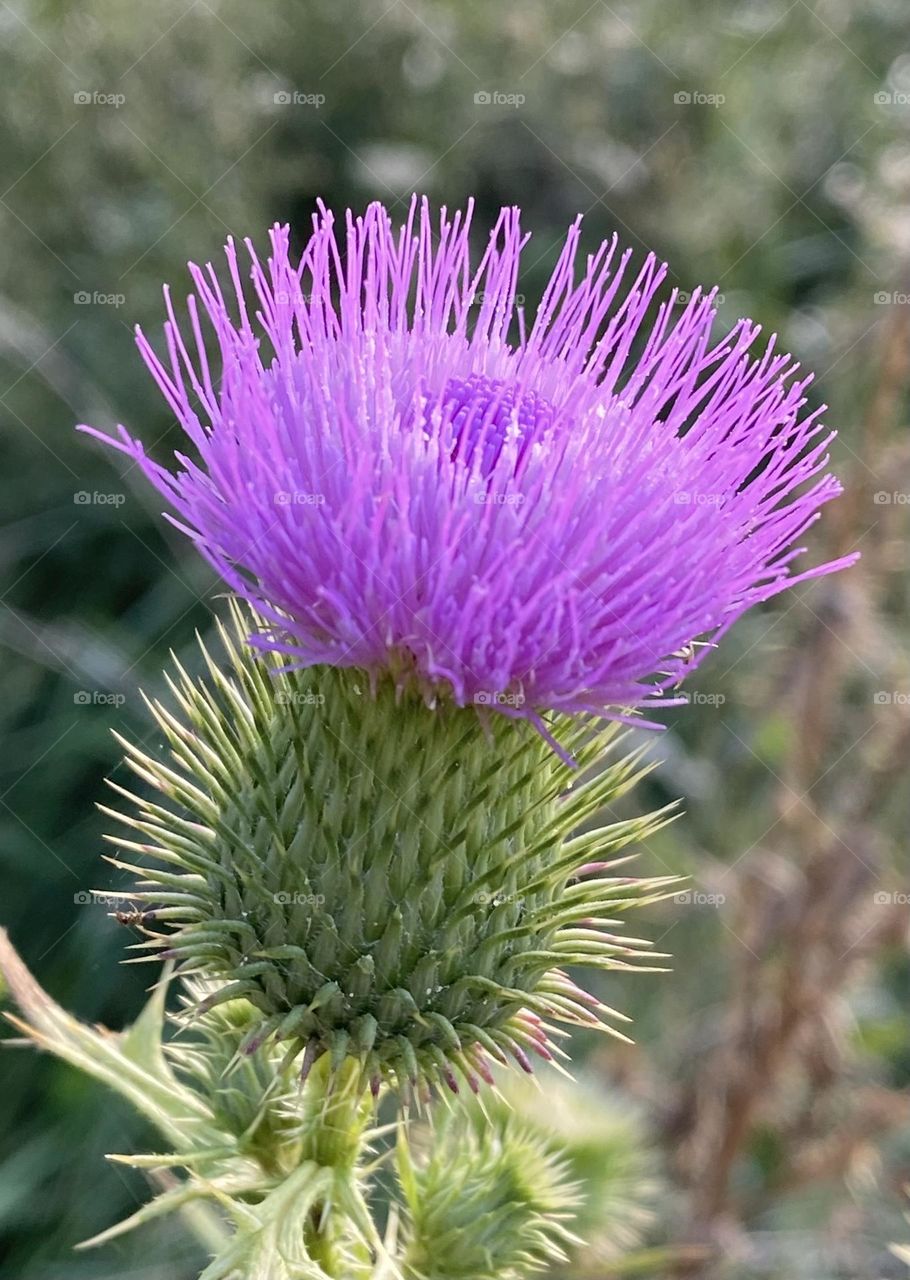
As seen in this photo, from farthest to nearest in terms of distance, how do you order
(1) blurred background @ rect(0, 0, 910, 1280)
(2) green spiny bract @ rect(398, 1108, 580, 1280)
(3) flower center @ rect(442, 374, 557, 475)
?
1. (1) blurred background @ rect(0, 0, 910, 1280)
2. (2) green spiny bract @ rect(398, 1108, 580, 1280)
3. (3) flower center @ rect(442, 374, 557, 475)

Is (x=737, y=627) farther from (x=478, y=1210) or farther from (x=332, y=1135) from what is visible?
(x=332, y=1135)

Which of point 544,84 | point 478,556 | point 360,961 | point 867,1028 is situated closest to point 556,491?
point 478,556

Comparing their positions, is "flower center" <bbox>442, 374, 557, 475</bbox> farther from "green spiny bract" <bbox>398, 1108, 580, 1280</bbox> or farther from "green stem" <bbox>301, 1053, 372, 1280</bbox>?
"green spiny bract" <bbox>398, 1108, 580, 1280</bbox>

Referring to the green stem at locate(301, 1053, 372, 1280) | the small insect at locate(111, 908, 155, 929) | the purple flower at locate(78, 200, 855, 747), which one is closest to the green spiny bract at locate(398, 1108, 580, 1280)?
the green stem at locate(301, 1053, 372, 1280)

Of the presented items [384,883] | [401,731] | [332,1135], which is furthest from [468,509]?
[332,1135]

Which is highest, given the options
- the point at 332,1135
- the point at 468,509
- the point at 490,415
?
the point at 490,415

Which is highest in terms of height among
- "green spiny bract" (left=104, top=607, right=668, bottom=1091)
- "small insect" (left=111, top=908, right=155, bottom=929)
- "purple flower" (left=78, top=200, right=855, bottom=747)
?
"purple flower" (left=78, top=200, right=855, bottom=747)

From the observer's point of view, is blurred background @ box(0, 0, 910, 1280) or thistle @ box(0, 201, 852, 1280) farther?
blurred background @ box(0, 0, 910, 1280)
